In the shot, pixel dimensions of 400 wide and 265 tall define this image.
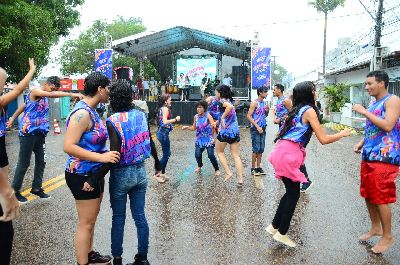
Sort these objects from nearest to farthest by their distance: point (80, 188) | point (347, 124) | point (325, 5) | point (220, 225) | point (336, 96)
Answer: point (80, 188) → point (220, 225) → point (347, 124) → point (336, 96) → point (325, 5)

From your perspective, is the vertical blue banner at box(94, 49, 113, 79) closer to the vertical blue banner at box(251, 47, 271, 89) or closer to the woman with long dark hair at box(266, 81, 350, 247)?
the vertical blue banner at box(251, 47, 271, 89)

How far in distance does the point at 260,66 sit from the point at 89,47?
3392 cm

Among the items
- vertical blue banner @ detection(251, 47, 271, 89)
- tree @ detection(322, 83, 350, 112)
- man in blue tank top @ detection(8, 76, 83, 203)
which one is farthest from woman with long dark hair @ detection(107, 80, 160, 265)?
tree @ detection(322, 83, 350, 112)

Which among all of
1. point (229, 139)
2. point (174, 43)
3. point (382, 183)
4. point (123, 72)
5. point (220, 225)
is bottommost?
point (220, 225)

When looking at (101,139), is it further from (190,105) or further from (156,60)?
(156,60)

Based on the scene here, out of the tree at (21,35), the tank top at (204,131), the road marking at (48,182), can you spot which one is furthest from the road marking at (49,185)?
the tree at (21,35)

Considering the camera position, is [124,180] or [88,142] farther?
[124,180]

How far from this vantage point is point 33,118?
19.6 feet

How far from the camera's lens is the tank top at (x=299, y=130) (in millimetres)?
4184

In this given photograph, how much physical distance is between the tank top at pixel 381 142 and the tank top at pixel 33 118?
449cm

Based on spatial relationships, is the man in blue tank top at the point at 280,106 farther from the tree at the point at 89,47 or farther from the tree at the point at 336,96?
the tree at the point at 89,47

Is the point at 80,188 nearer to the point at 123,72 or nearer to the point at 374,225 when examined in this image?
the point at 374,225

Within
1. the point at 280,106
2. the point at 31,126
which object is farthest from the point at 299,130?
the point at 31,126

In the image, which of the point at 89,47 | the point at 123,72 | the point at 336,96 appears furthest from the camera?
the point at 89,47
